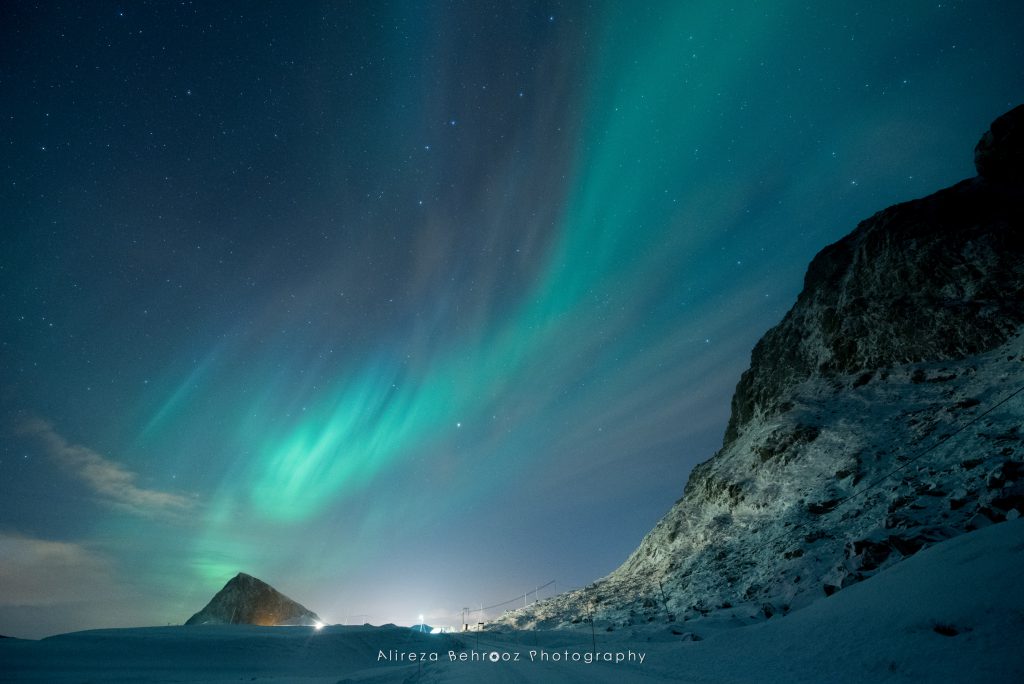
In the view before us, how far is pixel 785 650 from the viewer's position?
9.83 m

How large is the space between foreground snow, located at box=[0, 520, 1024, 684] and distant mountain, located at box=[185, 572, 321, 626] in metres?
60.2

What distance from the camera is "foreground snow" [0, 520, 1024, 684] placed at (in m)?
6.81

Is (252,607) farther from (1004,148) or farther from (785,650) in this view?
(1004,148)

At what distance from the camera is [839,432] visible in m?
29.0

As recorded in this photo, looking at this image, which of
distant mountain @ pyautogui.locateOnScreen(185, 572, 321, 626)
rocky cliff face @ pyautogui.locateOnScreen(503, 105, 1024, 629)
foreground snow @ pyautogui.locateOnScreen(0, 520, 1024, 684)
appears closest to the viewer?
foreground snow @ pyautogui.locateOnScreen(0, 520, 1024, 684)

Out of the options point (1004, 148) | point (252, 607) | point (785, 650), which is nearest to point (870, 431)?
point (785, 650)

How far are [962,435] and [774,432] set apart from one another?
44.4ft

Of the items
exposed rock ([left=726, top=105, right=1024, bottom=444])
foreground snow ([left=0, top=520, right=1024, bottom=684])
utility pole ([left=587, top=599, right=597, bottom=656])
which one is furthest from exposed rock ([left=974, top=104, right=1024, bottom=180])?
utility pole ([left=587, top=599, right=597, bottom=656])

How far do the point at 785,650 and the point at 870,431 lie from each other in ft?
79.4

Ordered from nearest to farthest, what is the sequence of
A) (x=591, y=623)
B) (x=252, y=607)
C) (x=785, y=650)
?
(x=785, y=650), (x=591, y=623), (x=252, y=607)

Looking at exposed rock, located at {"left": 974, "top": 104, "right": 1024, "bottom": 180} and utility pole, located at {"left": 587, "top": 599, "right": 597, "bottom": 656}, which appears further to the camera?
exposed rock, located at {"left": 974, "top": 104, "right": 1024, "bottom": 180}

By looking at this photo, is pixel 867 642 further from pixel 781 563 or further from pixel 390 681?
pixel 781 563

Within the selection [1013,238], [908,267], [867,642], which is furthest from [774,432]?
[867,642]

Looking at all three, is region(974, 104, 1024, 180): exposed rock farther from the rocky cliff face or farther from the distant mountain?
the distant mountain
